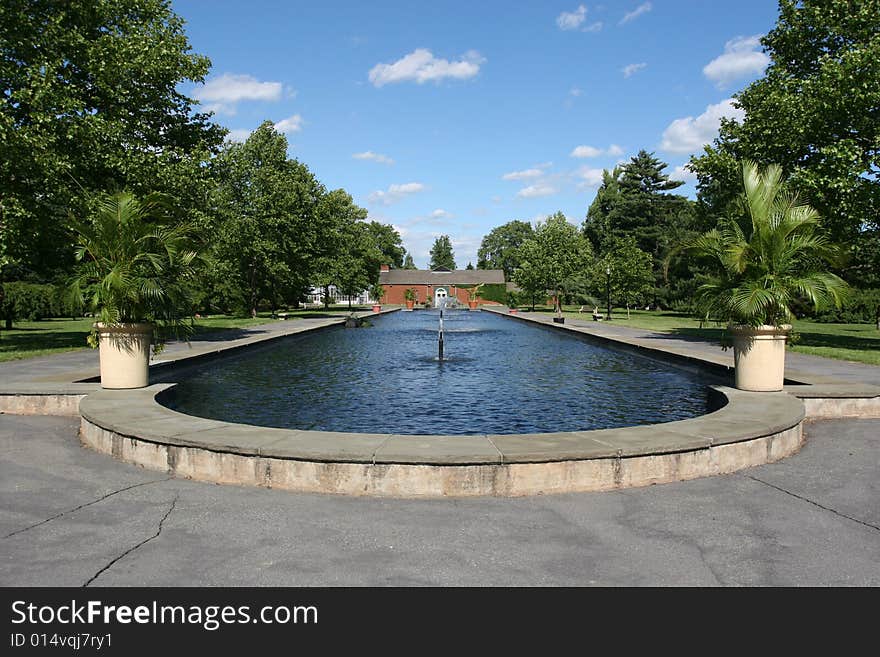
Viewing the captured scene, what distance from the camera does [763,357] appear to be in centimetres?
975

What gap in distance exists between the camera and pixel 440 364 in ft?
56.6

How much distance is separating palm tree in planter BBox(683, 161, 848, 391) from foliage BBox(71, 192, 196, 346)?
9.29 m

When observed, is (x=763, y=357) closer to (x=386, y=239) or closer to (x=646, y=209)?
(x=646, y=209)

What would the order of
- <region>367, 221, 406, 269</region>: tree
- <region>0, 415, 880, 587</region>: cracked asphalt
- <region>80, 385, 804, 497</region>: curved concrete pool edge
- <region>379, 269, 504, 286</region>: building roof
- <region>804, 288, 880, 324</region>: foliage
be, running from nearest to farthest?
<region>0, 415, 880, 587</region>: cracked asphalt < <region>80, 385, 804, 497</region>: curved concrete pool edge < <region>804, 288, 880, 324</region>: foliage < <region>379, 269, 504, 286</region>: building roof < <region>367, 221, 406, 269</region>: tree

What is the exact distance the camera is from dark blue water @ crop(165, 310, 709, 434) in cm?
960

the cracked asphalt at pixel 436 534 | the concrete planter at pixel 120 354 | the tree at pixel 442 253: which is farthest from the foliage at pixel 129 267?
the tree at pixel 442 253

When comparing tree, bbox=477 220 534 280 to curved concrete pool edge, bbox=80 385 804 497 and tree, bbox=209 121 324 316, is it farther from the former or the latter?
curved concrete pool edge, bbox=80 385 804 497

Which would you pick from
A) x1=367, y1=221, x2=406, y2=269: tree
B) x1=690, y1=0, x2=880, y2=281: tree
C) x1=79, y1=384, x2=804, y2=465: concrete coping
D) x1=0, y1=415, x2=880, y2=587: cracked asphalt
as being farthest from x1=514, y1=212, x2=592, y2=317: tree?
x1=367, y1=221, x2=406, y2=269: tree

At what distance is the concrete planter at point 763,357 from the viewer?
9.70 m

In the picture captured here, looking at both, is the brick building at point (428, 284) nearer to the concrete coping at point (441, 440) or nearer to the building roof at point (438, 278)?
the building roof at point (438, 278)

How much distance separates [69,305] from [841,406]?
1232 cm

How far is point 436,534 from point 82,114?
64.9 ft

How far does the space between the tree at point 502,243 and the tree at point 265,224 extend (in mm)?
98644
